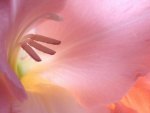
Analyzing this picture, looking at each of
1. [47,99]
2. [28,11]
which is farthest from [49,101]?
[28,11]

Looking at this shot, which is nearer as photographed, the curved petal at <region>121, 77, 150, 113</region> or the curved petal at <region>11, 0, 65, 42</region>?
A: the curved petal at <region>11, 0, 65, 42</region>

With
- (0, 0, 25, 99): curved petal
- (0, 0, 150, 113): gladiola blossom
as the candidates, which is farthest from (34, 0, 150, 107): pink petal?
(0, 0, 25, 99): curved petal

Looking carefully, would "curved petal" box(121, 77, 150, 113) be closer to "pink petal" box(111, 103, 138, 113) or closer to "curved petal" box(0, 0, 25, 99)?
"pink petal" box(111, 103, 138, 113)

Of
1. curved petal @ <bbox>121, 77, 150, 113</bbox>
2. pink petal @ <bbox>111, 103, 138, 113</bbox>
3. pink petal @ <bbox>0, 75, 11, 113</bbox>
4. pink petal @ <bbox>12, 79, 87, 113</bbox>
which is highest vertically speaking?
curved petal @ <bbox>121, 77, 150, 113</bbox>

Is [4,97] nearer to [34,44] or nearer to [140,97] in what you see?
[34,44]

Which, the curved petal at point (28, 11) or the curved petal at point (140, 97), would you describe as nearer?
the curved petal at point (28, 11)

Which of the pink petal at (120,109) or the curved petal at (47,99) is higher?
the pink petal at (120,109)

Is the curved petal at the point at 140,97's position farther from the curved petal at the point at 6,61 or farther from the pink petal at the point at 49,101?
the curved petal at the point at 6,61

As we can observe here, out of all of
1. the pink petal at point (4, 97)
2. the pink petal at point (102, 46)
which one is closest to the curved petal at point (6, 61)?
the pink petal at point (4, 97)
